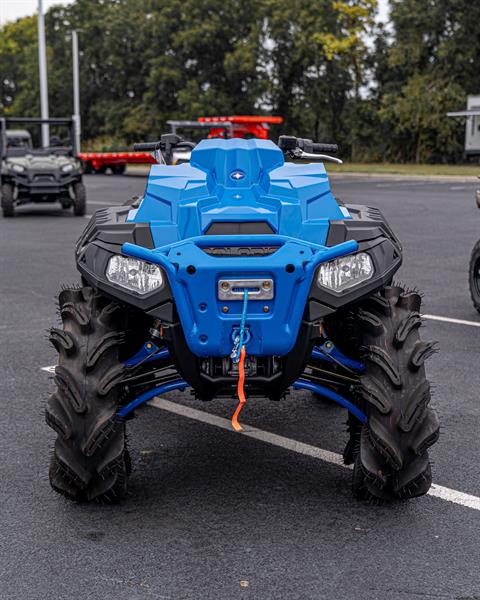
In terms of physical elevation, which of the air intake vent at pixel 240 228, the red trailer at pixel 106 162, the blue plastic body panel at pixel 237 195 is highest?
the blue plastic body panel at pixel 237 195

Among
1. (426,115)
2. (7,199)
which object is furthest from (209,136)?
(7,199)

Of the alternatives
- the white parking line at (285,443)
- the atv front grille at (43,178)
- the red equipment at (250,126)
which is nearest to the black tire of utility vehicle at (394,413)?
the white parking line at (285,443)

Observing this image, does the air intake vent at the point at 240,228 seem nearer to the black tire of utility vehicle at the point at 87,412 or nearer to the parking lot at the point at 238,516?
the black tire of utility vehicle at the point at 87,412

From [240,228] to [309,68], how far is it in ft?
A: 139

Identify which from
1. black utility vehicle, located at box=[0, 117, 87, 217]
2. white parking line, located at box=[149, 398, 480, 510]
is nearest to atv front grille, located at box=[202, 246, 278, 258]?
white parking line, located at box=[149, 398, 480, 510]

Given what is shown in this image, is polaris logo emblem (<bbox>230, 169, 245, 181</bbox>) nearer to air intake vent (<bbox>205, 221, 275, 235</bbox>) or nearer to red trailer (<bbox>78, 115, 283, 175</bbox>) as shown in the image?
air intake vent (<bbox>205, 221, 275, 235</bbox>)

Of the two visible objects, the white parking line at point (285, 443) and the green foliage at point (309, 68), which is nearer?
the white parking line at point (285, 443)

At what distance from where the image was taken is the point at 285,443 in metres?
4.72

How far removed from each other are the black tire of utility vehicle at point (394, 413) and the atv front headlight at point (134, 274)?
2.93 ft

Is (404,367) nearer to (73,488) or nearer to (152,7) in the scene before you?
(73,488)

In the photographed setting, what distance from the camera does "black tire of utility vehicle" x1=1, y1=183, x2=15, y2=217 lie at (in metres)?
17.2

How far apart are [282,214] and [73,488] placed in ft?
4.57

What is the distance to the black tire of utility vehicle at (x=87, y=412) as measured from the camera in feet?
12.1

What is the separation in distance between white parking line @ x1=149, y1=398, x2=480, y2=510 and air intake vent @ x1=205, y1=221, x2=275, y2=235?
1.29 metres
